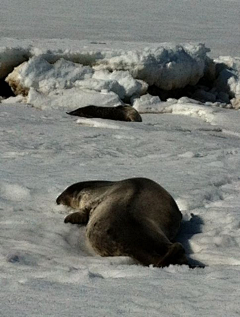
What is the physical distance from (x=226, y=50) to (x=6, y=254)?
12.3 m

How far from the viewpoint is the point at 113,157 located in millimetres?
6207

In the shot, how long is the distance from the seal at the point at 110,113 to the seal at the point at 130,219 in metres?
4.57

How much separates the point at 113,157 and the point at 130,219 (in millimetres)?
2699

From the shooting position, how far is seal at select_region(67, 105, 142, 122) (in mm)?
9000

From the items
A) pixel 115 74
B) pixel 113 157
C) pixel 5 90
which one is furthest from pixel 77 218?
→ pixel 5 90

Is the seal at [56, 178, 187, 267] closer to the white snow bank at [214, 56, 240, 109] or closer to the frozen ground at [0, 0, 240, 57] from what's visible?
the white snow bank at [214, 56, 240, 109]

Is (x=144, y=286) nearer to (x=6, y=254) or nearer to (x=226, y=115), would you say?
(x=6, y=254)

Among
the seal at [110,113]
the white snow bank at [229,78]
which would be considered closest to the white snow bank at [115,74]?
the white snow bank at [229,78]

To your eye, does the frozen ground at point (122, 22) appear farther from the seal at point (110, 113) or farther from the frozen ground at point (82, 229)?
the frozen ground at point (82, 229)

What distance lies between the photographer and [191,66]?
37.3 feet

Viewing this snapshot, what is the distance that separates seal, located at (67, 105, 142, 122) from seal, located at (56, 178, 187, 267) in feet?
15.0

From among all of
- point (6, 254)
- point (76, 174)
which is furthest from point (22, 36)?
point (6, 254)

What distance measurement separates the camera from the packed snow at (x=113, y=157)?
2477 millimetres

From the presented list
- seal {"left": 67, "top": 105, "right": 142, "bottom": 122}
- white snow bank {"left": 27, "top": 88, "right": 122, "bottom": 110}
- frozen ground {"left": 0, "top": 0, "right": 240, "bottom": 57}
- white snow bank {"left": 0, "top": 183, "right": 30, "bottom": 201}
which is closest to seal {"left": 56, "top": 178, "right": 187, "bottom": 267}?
white snow bank {"left": 0, "top": 183, "right": 30, "bottom": 201}
